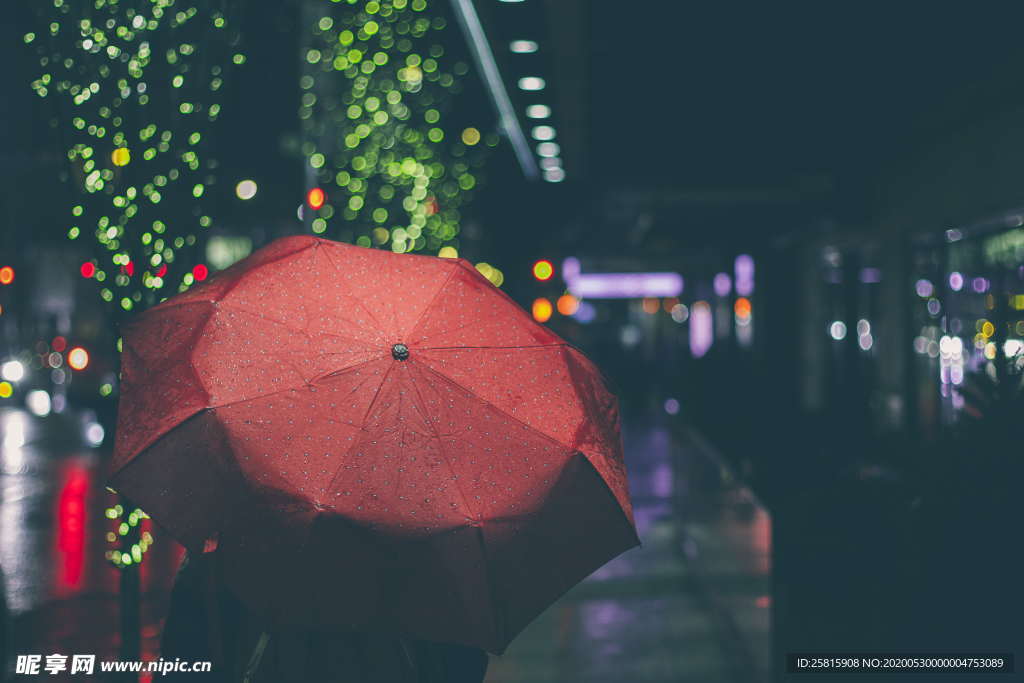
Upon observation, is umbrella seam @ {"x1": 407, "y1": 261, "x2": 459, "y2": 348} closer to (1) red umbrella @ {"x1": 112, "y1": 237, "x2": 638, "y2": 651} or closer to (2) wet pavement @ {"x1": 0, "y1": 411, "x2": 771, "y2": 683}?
(1) red umbrella @ {"x1": 112, "y1": 237, "x2": 638, "y2": 651}

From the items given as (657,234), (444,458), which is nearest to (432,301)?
(444,458)

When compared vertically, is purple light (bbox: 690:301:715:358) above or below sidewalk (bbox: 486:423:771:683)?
above

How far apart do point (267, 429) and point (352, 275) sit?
21.7 inches

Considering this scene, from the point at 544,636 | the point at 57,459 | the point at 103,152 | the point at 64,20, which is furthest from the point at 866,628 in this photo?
the point at 57,459

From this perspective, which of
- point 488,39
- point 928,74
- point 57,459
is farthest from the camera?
point 57,459

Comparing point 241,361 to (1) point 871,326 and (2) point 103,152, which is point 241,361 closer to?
(2) point 103,152

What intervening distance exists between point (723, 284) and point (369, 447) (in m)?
25.8

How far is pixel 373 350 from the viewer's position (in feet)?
8.28

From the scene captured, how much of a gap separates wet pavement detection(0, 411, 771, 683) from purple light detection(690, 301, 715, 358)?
65.7ft

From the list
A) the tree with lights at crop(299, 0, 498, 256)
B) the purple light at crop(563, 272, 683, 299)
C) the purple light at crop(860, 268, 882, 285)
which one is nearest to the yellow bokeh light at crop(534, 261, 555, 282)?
the tree with lights at crop(299, 0, 498, 256)

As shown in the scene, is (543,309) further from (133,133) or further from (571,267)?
(133,133)

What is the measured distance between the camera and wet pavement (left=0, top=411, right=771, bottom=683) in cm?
577

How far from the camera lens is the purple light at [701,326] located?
2992cm

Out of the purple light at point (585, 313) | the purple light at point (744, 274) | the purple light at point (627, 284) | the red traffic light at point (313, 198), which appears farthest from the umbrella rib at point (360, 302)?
the purple light at point (585, 313)
